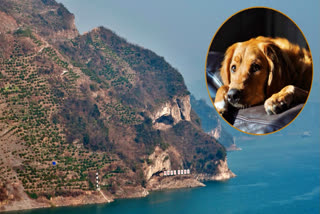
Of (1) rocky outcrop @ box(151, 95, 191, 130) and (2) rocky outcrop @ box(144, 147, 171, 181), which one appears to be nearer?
(2) rocky outcrop @ box(144, 147, 171, 181)

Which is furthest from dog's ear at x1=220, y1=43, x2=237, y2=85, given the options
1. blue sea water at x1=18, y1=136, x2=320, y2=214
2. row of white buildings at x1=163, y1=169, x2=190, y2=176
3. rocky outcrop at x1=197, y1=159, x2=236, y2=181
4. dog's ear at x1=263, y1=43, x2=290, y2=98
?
rocky outcrop at x1=197, y1=159, x2=236, y2=181

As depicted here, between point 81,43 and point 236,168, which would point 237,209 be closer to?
point 236,168

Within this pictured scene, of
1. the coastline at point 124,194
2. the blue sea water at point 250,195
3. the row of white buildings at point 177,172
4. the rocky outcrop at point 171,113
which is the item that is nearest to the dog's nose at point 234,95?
the blue sea water at point 250,195

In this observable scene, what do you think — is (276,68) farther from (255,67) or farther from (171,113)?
(171,113)

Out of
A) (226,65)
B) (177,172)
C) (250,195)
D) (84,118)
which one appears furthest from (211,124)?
(226,65)

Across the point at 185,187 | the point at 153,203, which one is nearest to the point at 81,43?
the point at 185,187

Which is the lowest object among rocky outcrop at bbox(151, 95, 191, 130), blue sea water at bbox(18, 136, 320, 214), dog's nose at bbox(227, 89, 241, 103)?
blue sea water at bbox(18, 136, 320, 214)

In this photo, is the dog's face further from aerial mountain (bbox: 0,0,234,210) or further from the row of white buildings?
the row of white buildings

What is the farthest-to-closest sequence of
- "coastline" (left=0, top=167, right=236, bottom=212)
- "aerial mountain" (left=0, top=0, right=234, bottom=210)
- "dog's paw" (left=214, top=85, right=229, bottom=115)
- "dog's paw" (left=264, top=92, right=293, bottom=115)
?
1. "aerial mountain" (left=0, top=0, right=234, bottom=210)
2. "coastline" (left=0, top=167, right=236, bottom=212)
3. "dog's paw" (left=214, top=85, right=229, bottom=115)
4. "dog's paw" (left=264, top=92, right=293, bottom=115)
